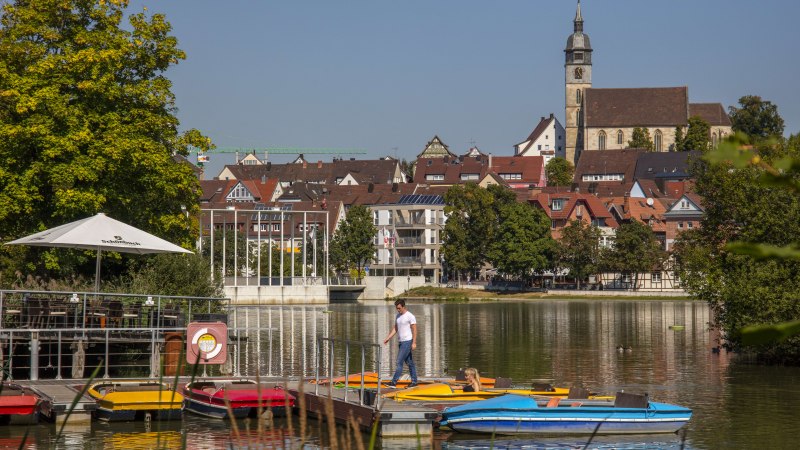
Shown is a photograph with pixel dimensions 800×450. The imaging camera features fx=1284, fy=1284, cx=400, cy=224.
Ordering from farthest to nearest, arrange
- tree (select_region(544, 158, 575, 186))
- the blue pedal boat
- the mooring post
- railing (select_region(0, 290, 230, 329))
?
1. tree (select_region(544, 158, 575, 186))
2. railing (select_region(0, 290, 230, 329))
3. the mooring post
4. the blue pedal boat

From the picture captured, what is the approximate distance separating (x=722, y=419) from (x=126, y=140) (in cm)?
2014

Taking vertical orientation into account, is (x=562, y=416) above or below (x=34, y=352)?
below

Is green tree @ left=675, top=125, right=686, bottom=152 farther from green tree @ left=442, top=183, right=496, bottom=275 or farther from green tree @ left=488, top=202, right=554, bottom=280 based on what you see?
green tree @ left=488, top=202, right=554, bottom=280

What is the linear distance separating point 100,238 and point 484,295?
97.7m

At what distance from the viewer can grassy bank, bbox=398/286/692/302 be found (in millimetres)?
118562

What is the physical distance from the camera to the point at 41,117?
3675cm

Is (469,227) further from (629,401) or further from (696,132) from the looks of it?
(629,401)

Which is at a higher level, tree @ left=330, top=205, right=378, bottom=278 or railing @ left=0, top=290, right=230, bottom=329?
tree @ left=330, top=205, right=378, bottom=278

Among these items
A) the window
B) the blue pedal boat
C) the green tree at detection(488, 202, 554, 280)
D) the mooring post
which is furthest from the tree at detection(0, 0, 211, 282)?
the window

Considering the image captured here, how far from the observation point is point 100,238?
2614cm

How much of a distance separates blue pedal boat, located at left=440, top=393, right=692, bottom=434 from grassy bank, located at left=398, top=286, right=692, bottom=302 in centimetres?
9561

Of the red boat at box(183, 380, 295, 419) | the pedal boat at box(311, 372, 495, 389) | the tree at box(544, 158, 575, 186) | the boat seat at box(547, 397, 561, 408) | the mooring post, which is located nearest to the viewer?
the boat seat at box(547, 397, 561, 408)

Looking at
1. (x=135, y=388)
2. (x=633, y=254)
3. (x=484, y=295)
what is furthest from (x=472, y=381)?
(x=633, y=254)

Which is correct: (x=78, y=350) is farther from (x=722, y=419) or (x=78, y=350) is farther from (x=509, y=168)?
(x=509, y=168)
